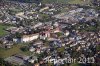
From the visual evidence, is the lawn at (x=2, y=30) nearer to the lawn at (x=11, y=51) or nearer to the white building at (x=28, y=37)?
the white building at (x=28, y=37)

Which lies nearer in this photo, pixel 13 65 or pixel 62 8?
pixel 13 65

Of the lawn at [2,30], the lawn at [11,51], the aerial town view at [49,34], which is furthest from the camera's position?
the lawn at [2,30]

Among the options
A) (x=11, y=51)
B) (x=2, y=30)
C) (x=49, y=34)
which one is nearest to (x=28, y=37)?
(x=49, y=34)

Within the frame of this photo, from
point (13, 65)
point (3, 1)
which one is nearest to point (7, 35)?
point (13, 65)

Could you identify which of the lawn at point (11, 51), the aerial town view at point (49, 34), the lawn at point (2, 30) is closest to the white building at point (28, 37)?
the aerial town view at point (49, 34)

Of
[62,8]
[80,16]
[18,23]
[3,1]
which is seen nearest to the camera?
[18,23]

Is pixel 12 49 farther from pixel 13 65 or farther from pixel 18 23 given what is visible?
pixel 18 23

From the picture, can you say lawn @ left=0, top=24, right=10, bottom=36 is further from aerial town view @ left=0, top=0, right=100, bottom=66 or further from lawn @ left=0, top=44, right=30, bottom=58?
lawn @ left=0, top=44, right=30, bottom=58

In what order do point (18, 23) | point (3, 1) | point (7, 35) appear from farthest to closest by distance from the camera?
point (3, 1) → point (18, 23) → point (7, 35)

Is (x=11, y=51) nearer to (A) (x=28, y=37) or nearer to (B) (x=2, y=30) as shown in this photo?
(A) (x=28, y=37)
